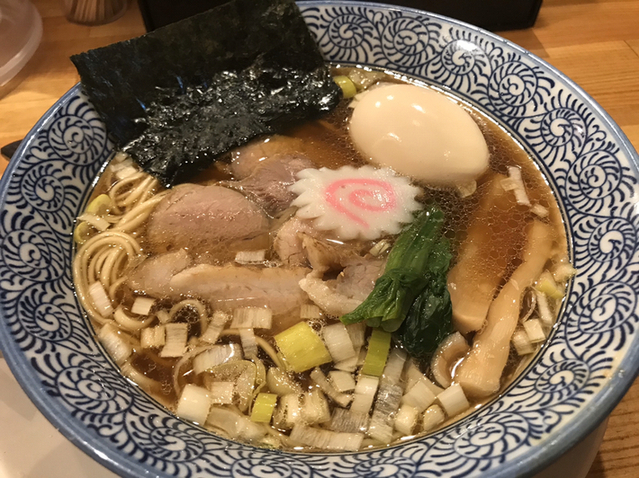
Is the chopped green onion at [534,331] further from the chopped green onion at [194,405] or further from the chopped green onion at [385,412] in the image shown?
the chopped green onion at [194,405]

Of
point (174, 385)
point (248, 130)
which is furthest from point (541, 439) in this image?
point (248, 130)

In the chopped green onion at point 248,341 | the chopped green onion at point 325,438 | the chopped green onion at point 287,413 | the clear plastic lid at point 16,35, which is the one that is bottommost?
the chopped green onion at point 325,438

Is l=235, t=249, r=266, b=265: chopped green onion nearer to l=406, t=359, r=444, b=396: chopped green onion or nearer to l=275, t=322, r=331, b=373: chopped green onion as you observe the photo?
l=275, t=322, r=331, b=373: chopped green onion

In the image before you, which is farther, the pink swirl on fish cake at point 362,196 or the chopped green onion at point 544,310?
the pink swirl on fish cake at point 362,196

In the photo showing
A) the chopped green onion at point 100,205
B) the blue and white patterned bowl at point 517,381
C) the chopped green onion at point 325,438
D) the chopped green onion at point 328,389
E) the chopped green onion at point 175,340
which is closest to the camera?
the blue and white patterned bowl at point 517,381

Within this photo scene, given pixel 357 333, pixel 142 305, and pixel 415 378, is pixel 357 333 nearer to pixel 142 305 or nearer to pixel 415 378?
pixel 415 378

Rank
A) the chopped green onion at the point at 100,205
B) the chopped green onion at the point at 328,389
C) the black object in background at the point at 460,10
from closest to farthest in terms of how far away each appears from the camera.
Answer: the chopped green onion at the point at 328,389 → the chopped green onion at the point at 100,205 → the black object in background at the point at 460,10

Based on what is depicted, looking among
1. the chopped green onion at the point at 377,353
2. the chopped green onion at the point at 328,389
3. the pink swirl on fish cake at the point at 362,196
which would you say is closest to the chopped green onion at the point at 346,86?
the pink swirl on fish cake at the point at 362,196
